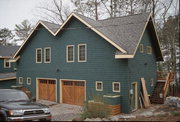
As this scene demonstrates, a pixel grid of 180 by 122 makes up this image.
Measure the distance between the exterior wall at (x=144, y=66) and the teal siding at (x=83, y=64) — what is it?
0.24ft

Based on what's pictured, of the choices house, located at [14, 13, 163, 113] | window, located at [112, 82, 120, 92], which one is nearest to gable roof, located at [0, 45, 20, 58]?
house, located at [14, 13, 163, 113]

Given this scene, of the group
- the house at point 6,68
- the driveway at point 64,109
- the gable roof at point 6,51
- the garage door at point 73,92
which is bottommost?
the driveway at point 64,109

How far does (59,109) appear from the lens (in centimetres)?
1814

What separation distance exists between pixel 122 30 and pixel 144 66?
3.61m

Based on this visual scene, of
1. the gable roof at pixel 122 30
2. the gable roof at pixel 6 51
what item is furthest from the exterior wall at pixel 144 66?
the gable roof at pixel 6 51

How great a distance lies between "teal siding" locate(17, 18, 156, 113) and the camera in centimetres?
1713

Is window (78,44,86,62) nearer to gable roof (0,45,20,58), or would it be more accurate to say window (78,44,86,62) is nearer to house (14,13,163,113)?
house (14,13,163,113)

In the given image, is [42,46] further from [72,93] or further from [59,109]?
[59,109]

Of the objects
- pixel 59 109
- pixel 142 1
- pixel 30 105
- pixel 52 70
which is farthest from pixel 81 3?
pixel 30 105

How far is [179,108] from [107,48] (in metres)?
7.20

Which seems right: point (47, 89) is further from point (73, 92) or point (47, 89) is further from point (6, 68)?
point (6, 68)

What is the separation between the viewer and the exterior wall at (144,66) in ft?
58.2

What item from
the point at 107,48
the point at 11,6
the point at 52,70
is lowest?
the point at 52,70

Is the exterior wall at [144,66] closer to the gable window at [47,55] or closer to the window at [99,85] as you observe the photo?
the window at [99,85]
